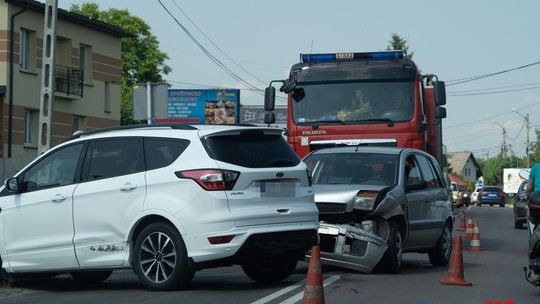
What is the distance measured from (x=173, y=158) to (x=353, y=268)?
125 inches

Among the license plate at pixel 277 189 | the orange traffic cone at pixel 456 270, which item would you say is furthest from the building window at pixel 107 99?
the license plate at pixel 277 189

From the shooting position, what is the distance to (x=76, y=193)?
36.7ft

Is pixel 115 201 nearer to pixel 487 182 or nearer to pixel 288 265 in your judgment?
pixel 288 265

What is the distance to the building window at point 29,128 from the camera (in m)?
37.8

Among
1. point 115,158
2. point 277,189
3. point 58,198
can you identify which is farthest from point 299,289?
point 58,198

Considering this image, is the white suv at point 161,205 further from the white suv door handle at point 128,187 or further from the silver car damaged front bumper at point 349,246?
the silver car damaged front bumper at point 349,246

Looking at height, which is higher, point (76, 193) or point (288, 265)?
point (76, 193)

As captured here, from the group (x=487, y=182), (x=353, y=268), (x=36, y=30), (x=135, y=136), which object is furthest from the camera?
(x=487, y=182)

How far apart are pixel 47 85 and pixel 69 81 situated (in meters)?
20.5

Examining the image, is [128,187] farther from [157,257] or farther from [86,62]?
[86,62]

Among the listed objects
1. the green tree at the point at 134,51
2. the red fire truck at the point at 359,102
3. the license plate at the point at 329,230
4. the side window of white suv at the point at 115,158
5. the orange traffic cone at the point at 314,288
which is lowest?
the orange traffic cone at the point at 314,288

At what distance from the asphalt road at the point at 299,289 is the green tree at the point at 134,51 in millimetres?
57930

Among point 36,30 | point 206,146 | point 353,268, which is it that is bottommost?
point 353,268

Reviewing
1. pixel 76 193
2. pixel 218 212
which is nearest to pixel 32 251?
pixel 76 193
